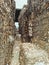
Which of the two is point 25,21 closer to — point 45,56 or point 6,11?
point 6,11

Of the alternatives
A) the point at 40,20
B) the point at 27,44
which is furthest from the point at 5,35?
the point at 40,20

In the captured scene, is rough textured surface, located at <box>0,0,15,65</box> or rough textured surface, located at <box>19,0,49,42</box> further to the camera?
rough textured surface, located at <box>19,0,49,42</box>

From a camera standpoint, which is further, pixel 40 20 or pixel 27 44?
pixel 40 20

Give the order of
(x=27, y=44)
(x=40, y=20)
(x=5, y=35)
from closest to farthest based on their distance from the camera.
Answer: (x=5, y=35) < (x=27, y=44) < (x=40, y=20)

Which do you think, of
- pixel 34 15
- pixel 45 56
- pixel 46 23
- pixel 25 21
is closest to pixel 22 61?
pixel 45 56

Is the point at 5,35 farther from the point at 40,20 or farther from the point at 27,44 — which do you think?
the point at 40,20

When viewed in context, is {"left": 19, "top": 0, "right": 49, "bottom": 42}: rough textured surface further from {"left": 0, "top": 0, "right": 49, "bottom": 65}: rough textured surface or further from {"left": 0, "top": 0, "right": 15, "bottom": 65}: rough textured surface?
{"left": 0, "top": 0, "right": 15, "bottom": 65}: rough textured surface

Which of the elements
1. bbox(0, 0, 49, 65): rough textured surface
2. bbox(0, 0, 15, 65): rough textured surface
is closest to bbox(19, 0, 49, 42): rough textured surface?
bbox(0, 0, 49, 65): rough textured surface

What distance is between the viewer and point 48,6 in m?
3.74

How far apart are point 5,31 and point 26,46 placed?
0.42 m

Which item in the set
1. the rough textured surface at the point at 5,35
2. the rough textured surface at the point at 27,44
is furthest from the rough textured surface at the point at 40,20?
the rough textured surface at the point at 5,35

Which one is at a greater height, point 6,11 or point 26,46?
point 6,11

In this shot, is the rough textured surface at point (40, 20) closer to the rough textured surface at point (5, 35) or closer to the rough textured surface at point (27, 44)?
the rough textured surface at point (27, 44)

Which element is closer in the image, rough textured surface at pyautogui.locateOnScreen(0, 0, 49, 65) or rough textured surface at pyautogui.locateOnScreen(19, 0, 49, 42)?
rough textured surface at pyautogui.locateOnScreen(0, 0, 49, 65)
